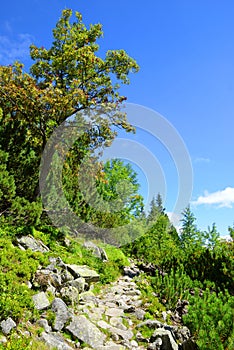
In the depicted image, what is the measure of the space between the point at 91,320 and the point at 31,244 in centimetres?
411

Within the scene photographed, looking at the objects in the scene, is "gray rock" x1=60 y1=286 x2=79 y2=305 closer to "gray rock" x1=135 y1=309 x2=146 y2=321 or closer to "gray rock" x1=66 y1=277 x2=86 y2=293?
"gray rock" x1=66 y1=277 x2=86 y2=293

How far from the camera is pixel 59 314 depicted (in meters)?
5.29

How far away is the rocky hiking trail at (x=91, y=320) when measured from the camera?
499 centimetres

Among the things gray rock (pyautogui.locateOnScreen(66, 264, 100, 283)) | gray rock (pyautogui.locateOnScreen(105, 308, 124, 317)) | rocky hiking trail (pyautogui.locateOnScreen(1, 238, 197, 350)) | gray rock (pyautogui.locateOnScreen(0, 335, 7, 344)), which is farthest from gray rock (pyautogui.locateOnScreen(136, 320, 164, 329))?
gray rock (pyautogui.locateOnScreen(0, 335, 7, 344))

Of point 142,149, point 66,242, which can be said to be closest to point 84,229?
point 66,242

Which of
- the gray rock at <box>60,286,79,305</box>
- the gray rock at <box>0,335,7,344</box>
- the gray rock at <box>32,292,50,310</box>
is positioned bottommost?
the gray rock at <box>0,335,7,344</box>

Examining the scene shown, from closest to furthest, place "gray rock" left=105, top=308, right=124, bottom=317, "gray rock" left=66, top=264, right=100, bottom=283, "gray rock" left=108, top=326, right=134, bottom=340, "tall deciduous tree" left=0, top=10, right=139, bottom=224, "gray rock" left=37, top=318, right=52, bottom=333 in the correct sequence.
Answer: "gray rock" left=37, top=318, right=52, bottom=333 → "gray rock" left=108, top=326, right=134, bottom=340 → "gray rock" left=105, top=308, right=124, bottom=317 → "gray rock" left=66, top=264, right=100, bottom=283 → "tall deciduous tree" left=0, top=10, right=139, bottom=224

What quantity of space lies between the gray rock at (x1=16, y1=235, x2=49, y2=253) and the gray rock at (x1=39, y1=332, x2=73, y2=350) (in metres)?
4.44

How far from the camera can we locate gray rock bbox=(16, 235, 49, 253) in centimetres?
905

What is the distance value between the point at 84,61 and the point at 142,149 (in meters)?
4.77

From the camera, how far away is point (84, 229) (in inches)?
590

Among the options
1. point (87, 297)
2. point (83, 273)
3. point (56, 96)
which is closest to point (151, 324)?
point (87, 297)

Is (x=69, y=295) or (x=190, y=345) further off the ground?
(x=190, y=345)

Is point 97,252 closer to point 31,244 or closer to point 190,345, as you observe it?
point 31,244
